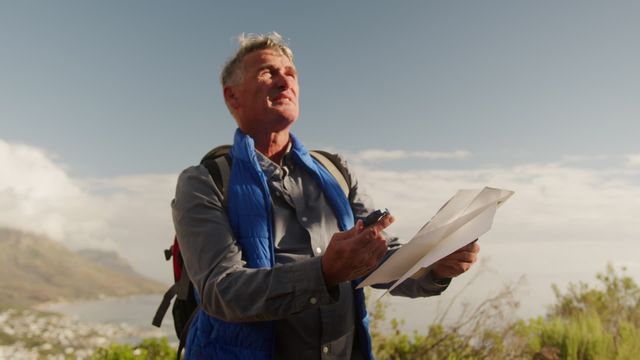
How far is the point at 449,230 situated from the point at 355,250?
0.39 meters

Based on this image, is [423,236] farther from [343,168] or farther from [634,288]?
[634,288]

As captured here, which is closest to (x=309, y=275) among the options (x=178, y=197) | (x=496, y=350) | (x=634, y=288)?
(x=178, y=197)

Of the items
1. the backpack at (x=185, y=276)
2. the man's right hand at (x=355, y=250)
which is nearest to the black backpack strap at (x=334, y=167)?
the backpack at (x=185, y=276)

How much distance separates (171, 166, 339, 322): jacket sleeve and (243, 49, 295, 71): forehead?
1.90 feet

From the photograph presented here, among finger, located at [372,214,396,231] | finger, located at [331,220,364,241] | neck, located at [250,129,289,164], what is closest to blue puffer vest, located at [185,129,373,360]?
neck, located at [250,129,289,164]

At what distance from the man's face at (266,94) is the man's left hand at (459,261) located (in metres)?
0.90

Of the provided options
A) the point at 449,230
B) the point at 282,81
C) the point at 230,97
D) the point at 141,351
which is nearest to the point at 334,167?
the point at 282,81

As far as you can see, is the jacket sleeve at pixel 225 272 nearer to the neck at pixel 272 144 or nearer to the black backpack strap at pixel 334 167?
the neck at pixel 272 144

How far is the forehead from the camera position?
2453mm

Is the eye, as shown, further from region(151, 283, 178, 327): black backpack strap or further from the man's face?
region(151, 283, 178, 327): black backpack strap

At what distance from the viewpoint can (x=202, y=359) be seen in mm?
1957

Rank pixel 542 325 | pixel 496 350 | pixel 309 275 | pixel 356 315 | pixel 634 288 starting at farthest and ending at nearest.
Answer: pixel 634 288 < pixel 542 325 < pixel 496 350 < pixel 356 315 < pixel 309 275

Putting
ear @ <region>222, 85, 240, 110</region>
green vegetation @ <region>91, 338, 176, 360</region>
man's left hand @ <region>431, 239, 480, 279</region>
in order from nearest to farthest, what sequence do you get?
man's left hand @ <region>431, 239, 480, 279</region> < ear @ <region>222, 85, 240, 110</region> < green vegetation @ <region>91, 338, 176, 360</region>

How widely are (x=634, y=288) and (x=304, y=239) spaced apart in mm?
7507
